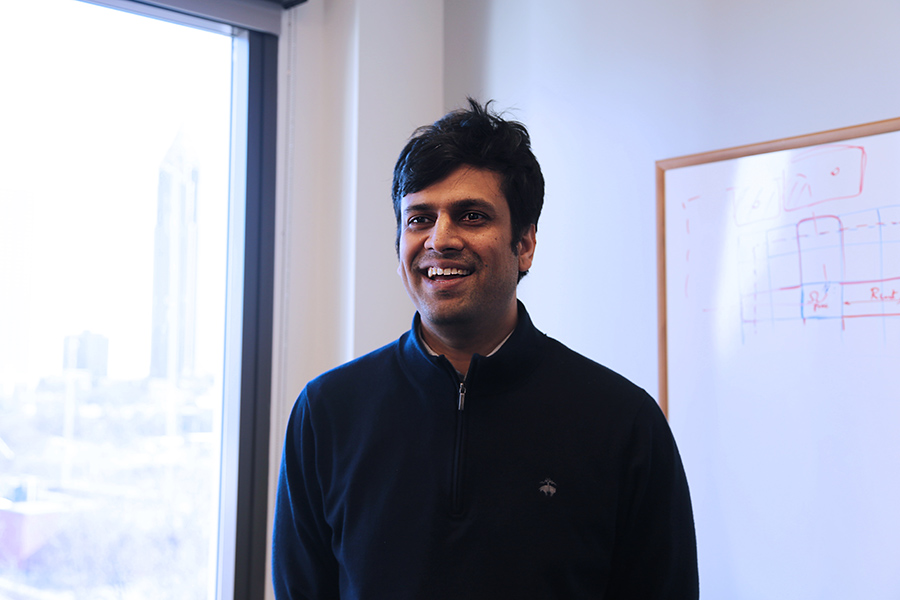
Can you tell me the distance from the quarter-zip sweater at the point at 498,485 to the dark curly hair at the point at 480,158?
7.3 inches

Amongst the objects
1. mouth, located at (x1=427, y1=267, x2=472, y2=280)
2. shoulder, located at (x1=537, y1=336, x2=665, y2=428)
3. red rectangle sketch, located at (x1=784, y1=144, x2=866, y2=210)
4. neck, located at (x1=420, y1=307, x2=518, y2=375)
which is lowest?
shoulder, located at (x1=537, y1=336, x2=665, y2=428)

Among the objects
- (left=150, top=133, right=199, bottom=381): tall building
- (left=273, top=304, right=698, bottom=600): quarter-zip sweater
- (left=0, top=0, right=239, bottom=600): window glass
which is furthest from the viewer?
(left=150, top=133, right=199, bottom=381): tall building

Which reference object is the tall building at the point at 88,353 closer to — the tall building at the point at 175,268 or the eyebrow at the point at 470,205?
the tall building at the point at 175,268

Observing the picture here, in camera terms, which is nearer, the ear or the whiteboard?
the ear

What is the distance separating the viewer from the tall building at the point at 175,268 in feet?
6.37

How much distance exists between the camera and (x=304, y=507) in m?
1.13

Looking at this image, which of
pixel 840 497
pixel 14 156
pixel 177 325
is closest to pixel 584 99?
pixel 840 497

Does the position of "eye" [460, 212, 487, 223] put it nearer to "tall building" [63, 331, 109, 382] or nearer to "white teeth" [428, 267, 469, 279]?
"white teeth" [428, 267, 469, 279]

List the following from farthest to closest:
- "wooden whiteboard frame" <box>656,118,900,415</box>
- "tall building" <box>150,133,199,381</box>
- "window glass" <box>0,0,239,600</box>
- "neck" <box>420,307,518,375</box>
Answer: "tall building" <box>150,133,199,381</box> → "window glass" <box>0,0,239,600</box> → "wooden whiteboard frame" <box>656,118,900,415</box> → "neck" <box>420,307,518,375</box>

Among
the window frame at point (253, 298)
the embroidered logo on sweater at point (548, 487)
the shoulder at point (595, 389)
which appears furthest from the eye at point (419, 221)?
the window frame at point (253, 298)

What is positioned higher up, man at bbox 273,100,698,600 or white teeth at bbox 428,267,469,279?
white teeth at bbox 428,267,469,279

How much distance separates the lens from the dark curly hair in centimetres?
108

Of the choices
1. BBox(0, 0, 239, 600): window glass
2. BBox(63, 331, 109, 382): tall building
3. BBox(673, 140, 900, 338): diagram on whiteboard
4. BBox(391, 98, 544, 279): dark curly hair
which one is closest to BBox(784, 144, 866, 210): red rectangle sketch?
BBox(673, 140, 900, 338): diagram on whiteboard

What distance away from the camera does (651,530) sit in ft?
3.31
